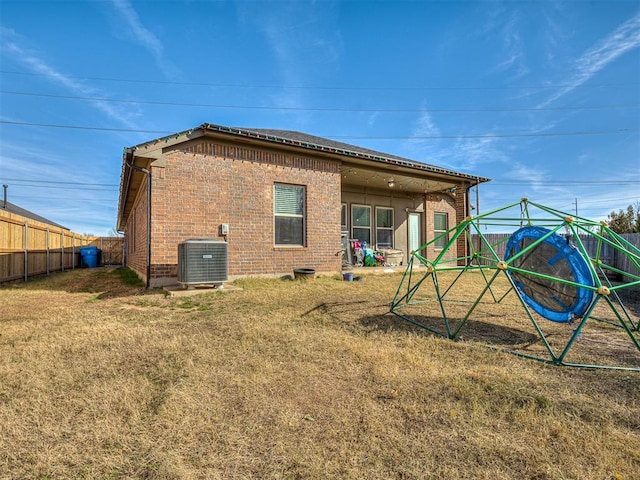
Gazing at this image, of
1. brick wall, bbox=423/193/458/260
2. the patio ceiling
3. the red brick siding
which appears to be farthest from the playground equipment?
brick wall, bbox=423/193/458/260

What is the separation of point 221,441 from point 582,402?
8.66ft

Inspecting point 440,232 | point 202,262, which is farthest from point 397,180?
point 202,262

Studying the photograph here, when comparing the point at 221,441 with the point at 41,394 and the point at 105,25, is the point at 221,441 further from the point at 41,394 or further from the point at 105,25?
the point at 105,25

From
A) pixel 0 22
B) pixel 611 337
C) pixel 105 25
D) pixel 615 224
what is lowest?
pixel 611 337

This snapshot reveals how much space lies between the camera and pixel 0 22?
29.2 ft

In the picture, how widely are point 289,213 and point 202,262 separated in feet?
10.3

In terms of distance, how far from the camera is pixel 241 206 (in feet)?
27.6

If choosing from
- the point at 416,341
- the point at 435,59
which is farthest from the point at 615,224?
the point at 416,341

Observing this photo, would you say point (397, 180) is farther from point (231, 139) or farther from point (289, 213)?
point (231, 139)

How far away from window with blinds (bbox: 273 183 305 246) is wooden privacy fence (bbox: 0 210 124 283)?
27.6 feet

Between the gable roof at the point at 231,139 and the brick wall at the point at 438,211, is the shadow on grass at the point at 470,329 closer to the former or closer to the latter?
the gable roof at the point at 231,139

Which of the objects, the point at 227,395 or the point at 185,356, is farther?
the point at 185,356

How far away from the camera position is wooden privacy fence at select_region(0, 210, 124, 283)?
32.5 feet

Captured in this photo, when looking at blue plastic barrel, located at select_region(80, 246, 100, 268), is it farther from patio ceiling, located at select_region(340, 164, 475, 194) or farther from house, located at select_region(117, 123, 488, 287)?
patio ceiling, located at select_region(340, 164, 475, 194)
